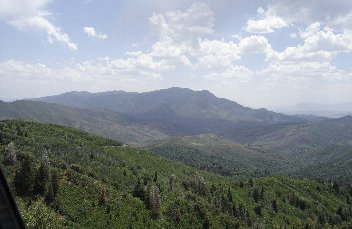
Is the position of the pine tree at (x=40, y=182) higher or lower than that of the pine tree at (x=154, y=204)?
higher

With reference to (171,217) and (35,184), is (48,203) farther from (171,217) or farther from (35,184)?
(171,217)

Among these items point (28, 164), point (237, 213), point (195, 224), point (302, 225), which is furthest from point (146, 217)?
point (302, 225)

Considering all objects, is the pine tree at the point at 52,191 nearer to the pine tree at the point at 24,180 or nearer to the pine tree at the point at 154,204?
the pine tree at the point at 24,180

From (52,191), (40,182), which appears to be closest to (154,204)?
(52,191)

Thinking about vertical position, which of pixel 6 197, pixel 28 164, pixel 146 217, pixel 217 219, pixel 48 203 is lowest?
pixel 217 219

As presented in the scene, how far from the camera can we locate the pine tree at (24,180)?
88312mm

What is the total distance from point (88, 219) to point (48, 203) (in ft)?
50.0

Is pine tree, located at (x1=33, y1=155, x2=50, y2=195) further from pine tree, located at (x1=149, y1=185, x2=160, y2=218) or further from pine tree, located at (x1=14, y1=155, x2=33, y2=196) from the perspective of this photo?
pine tree, located at (x1=149, y1=185, x2=160, y2=218)

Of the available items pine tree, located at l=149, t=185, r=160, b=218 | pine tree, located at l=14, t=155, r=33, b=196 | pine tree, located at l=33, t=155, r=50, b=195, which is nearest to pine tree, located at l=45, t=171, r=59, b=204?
pine tree, located at l=33, t=155, r=50, b=195

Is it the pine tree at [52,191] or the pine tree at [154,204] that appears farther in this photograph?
the pine tree at [154,204]

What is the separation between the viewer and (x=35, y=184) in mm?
93188

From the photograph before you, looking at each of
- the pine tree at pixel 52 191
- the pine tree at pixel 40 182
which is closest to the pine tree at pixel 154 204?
the pine tree at pixel 52 191

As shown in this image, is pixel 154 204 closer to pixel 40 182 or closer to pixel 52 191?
pixel 52 191

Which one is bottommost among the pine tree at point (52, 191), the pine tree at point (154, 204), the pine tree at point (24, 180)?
the pine tree at point (154, 204)
